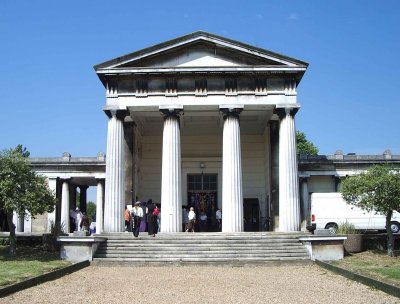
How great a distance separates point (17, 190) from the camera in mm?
22703

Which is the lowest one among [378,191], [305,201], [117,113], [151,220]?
[151,220]

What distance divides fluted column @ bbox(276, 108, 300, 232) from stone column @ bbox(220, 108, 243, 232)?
227cm

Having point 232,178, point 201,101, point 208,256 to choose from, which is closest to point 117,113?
point 201,101

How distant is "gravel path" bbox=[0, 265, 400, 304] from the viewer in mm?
13281

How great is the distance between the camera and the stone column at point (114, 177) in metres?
28.0

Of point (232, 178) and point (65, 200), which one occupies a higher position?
point (232, 178)

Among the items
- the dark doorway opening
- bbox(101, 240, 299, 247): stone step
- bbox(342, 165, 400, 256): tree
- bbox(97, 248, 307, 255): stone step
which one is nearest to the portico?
bbox(101, 240, 299, 247): stone step

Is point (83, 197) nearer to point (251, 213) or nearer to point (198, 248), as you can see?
point (251, 213)

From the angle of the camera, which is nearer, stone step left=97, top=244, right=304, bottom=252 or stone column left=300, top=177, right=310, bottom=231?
stone step left=97, top=244, right=304, bottom=252

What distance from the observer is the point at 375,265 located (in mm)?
19750

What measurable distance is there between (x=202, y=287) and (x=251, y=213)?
2116 cm

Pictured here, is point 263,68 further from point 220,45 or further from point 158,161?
point 158,161

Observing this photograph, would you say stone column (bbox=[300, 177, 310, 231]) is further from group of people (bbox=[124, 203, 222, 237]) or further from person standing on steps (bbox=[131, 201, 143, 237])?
person standing on steps (bbox=[131, 201, 143, 237])

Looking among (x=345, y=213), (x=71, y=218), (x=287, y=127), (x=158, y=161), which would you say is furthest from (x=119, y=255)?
(x=71, y=218)
